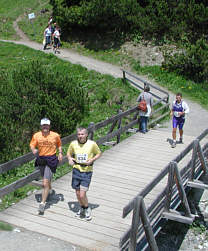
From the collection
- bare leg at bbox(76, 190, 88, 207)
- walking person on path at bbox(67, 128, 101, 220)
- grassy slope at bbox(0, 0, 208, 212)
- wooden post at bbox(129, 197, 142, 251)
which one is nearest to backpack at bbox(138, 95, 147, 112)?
grassy slope at bbox(0, 0, 208, 212)

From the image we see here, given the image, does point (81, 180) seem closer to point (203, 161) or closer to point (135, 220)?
point (135, 220)

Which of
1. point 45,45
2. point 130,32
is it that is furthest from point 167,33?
point 45,45

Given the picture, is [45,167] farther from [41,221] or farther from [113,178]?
[113,178]

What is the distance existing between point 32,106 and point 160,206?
955 centimetres

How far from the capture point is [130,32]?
91.4ft

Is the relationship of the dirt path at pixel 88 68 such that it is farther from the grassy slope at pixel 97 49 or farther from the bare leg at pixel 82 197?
the bare leg at pixel 82 197

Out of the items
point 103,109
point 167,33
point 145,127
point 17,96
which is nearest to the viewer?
point 145,127

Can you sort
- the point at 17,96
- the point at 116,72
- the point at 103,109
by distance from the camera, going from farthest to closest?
Answer: the point at 116,72 < the point at 103,109 < the point at 17,96

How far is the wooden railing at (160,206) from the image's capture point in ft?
20.6

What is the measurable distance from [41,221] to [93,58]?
20.8m

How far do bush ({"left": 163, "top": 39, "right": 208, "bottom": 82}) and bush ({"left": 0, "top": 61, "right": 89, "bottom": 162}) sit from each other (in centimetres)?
807

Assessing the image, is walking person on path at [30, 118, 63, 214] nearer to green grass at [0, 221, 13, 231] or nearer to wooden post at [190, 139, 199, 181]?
green grass at [0, 221, 13, 231]

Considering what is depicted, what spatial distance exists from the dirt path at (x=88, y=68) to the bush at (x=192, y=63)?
2.84 meters

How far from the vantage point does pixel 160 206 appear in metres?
7.80
